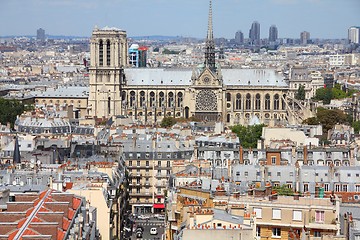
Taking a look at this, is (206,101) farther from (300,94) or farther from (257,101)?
(300,94)

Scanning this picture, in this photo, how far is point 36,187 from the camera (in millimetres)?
44188

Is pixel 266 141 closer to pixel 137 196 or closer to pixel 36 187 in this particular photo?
pixel 137 196

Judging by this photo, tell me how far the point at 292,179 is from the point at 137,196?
20.6 meters

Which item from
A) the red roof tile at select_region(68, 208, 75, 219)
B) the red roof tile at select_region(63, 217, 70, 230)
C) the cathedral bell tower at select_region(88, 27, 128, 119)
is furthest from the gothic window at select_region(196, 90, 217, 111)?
the red roof tile at select_region(63, 217, 70, 230)

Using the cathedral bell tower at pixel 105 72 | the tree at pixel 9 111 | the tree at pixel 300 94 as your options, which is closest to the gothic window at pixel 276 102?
the cathedral bell tower at pixel 105 72

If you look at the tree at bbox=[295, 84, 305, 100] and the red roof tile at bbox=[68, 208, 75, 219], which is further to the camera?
the tree at bbox=[295, 84, 305, 100]

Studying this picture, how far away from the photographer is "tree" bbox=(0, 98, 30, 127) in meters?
103

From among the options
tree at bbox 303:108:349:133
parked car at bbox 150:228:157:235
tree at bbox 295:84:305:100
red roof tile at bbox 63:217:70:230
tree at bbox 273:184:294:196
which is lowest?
parked car at bbox 150:228:157:235

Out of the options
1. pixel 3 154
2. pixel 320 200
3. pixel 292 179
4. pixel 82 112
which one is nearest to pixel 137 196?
pixel 3 154

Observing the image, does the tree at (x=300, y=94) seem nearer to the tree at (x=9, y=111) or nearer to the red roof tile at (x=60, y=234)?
the tree at (x=9, y=111)

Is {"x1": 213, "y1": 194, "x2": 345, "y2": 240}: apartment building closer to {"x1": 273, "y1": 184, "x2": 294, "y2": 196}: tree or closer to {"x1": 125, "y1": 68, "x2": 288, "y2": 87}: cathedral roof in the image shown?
{"x1": 273, "y1": 184, "x2": 294, "y2": 196}: tree

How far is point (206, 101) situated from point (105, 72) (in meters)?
12.0

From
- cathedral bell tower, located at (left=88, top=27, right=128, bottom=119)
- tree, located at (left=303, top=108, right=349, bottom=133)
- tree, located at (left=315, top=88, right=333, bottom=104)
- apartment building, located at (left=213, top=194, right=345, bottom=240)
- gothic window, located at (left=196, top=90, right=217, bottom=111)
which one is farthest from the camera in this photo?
tree, located at (left=315, top=88, right=333, bottom=104)

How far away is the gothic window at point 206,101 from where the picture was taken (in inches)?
4769
